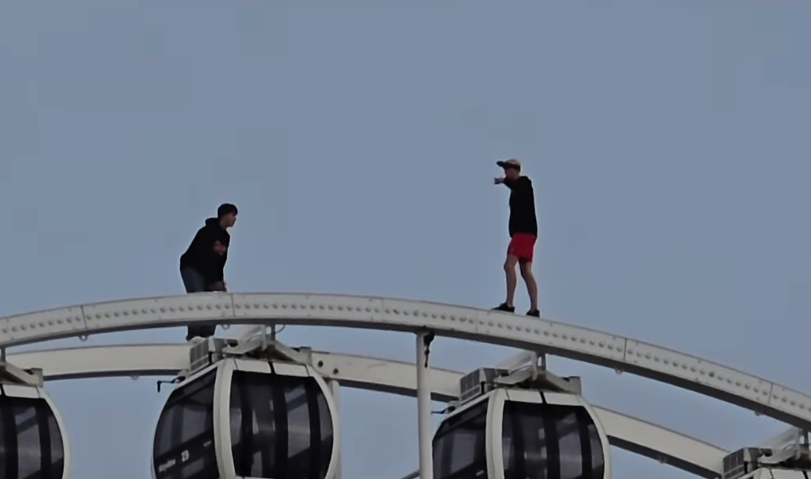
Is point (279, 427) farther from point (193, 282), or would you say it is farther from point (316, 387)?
point (193, 282)

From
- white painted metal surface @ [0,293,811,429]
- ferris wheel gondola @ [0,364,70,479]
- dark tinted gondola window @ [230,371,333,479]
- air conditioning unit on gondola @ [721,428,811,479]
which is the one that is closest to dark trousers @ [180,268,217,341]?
dark tinted gondola window @ [230,371,333,479]

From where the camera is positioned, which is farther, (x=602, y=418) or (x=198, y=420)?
(x=602, y=418)

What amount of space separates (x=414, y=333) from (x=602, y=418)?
3.28m

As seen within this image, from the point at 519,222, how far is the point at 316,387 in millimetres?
3510

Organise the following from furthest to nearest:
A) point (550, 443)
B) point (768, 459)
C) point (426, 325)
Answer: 1. point (768, 459)
2. point (550, 443)
3. point (426, 325)

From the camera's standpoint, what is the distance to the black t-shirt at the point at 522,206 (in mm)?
41625

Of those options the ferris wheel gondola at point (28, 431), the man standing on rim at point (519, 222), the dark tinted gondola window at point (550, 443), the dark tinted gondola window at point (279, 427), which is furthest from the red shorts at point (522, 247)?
the ferris wheel gondola at point (28, 431)

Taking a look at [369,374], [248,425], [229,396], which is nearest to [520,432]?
[369,374]

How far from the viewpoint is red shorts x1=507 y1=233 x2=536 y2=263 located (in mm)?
41719

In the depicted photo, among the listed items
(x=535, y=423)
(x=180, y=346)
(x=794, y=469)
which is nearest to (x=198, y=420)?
(x=180, y=346)

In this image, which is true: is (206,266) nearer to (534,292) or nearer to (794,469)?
(534,292)

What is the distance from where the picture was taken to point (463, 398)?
41.0m

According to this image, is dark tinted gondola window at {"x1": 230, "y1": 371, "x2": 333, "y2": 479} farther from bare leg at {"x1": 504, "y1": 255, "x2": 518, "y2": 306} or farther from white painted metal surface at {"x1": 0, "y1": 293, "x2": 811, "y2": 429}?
bare leg at {"x1": 504, "y1": 255, "x2": 518, "y2": 306}

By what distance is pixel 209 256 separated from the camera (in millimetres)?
41906
